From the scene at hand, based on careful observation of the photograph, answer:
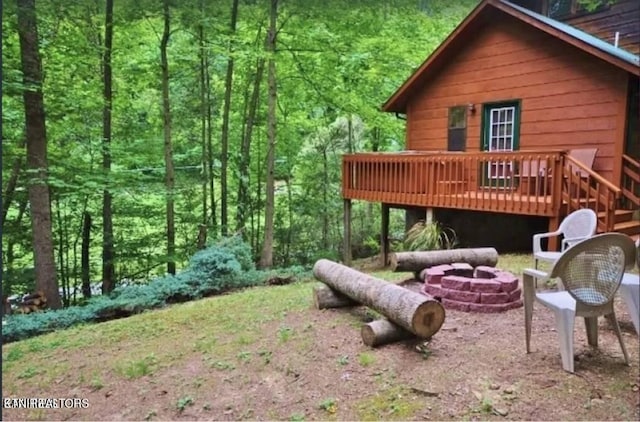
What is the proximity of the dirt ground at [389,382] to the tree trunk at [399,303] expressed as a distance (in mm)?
217

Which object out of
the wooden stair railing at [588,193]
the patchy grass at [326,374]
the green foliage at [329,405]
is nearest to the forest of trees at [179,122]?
the patchy grass at [326,374]

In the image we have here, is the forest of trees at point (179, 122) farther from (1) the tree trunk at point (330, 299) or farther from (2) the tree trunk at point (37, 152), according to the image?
(1) the tree trunk at point (330, 299)

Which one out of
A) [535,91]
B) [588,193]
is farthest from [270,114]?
[588,193]

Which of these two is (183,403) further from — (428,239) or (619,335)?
(428,239)

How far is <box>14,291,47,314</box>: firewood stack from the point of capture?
717 cm

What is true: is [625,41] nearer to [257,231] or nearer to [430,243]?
[430,243]

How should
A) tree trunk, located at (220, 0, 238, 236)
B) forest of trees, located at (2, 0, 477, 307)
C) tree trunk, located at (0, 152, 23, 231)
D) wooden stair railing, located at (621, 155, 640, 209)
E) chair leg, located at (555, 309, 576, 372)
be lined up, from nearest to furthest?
1. chair leg, located at (555, 309, 576, 372)
2. wooden stair railing, located at (621, 155, 640, 209)
3. forest of trees, located at (2, 0, 477, 307)
4. tree trunk, located at (0, 152, 23, 231)
5. tree trunk, located at (220, 0, 238, 236)

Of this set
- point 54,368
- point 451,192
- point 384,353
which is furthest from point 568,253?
point 451,192

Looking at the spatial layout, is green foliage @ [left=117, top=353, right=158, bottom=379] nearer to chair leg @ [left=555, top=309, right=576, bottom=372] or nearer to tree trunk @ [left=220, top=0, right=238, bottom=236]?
chair leg @ [left=555, top=309, right=576, bottom=372]

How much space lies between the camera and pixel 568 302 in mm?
2816

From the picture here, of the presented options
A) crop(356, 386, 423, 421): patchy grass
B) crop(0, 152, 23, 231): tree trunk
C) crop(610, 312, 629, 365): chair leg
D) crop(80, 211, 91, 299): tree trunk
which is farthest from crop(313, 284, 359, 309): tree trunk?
crop(80, 211, 91, 299): tree trunk

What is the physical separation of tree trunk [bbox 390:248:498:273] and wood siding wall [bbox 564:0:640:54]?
4.16 m

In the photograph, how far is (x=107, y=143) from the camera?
9445 mm

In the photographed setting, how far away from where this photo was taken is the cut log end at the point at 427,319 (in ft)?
10.6
